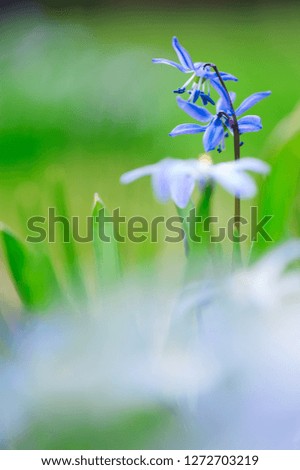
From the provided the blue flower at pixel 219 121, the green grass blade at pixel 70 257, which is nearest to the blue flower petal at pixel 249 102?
the blue flower at pixel 219 121

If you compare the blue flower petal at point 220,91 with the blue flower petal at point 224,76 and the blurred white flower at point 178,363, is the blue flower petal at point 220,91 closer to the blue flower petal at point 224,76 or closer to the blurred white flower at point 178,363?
the blue flower petal at point 224,76

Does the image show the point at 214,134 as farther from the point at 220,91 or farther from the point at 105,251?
the point at 105,251

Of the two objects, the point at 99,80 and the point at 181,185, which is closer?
the point at 181,185

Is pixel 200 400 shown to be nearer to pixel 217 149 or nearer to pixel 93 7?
pixel 217 149

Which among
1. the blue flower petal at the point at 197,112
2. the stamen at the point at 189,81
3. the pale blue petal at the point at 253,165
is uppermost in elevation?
the stamen at the point at 189,81

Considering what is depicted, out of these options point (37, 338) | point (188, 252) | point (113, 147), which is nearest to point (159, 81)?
point (113, 147)

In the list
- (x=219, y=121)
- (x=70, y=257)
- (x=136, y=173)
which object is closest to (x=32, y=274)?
(x=70, y=257)

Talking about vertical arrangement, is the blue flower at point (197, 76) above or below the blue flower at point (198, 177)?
above

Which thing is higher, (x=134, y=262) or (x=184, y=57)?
(x=184, y=57)
